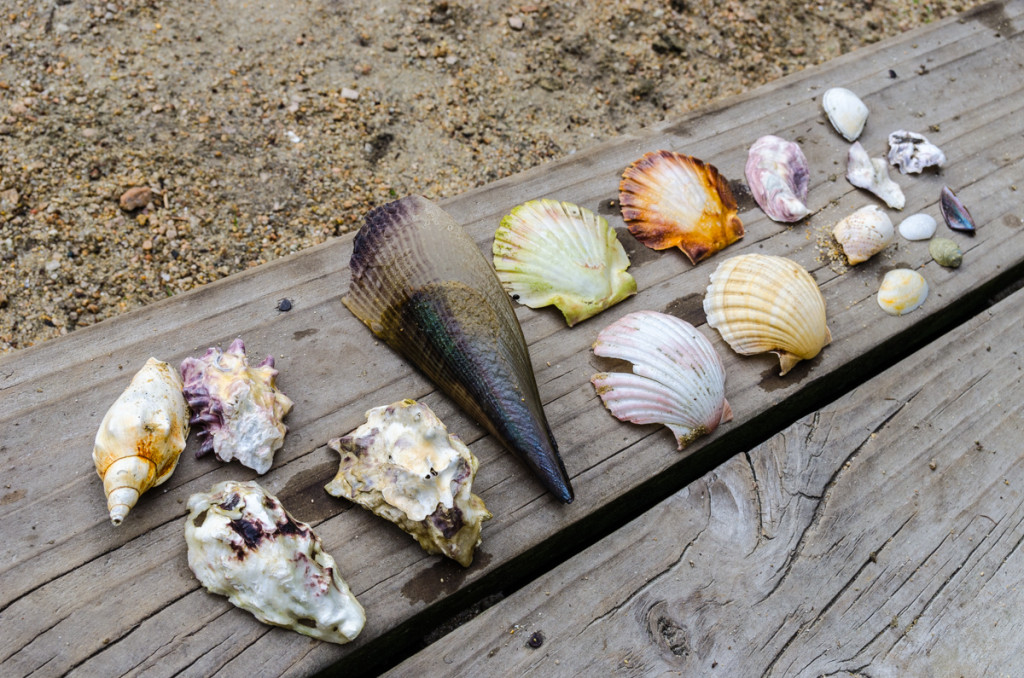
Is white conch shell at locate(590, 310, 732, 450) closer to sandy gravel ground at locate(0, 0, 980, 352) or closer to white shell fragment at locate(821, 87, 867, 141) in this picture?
white shell fragment at locate(821, 87, 867, 141)

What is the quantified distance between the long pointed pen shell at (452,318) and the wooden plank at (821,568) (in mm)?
291

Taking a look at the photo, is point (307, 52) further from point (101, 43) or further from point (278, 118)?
point (101, 43)

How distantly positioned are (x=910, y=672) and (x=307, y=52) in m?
3.10

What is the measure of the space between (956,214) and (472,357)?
167 cm

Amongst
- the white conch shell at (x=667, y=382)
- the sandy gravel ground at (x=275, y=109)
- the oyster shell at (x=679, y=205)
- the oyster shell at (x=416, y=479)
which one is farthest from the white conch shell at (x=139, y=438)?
the oyster shell at (x=679, y=205)

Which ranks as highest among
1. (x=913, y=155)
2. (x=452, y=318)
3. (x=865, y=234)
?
(x=913, y=155)

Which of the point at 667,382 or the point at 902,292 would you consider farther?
the point at 902,292

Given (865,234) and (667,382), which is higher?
(865,234)

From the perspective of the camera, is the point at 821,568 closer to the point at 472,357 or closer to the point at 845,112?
the point at 472,357

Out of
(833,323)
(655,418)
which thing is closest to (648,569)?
(655,418)

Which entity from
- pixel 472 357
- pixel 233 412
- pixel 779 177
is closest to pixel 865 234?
pixel 779 177

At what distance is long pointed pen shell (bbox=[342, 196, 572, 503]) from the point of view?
1.58m

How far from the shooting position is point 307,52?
3.05 meters

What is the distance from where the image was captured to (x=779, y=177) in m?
2.11
